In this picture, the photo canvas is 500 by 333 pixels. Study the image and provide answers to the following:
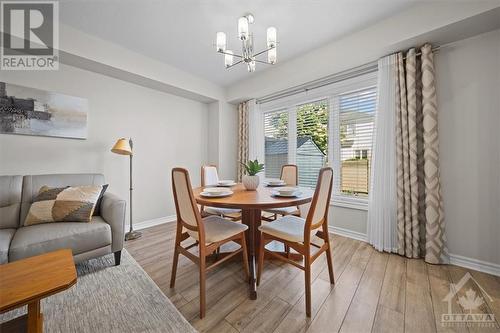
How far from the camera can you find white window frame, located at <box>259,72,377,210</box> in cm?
260

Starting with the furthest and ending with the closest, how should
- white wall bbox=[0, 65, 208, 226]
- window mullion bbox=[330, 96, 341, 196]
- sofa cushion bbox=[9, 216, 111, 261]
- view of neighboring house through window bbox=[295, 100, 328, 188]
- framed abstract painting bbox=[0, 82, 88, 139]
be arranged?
view of neighboring house through window bbox=[295, 100, 328, 188] < window mullion bbox=[330, 96, 341, 196] < white wall bbox=[0, 65, 208, 226] < framed abstract painting bbox=[0, 82, 88, 139] < sofa cushion bbox=[9, 216, 111, 261]

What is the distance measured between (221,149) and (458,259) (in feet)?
11.5

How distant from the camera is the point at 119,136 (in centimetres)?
286

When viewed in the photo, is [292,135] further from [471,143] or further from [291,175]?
[471,143]

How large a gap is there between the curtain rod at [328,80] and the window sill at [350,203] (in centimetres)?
170

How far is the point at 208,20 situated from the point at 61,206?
2.41 m

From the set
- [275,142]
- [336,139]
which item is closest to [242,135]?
[275,142]

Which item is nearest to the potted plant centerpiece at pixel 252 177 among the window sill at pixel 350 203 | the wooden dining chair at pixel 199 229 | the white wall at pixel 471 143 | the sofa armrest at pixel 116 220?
the wooden dining chair at pixel 199 229

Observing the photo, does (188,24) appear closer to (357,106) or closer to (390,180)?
(357,106)

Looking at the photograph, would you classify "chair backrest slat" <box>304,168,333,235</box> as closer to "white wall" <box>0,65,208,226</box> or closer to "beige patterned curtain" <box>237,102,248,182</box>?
"beige patterned curtain" <box>237,102,248,182</box>

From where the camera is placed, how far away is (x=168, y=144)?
11.2ft

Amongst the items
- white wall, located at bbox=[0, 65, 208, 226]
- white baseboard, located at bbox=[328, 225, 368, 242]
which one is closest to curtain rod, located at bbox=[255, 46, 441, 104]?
white wall, located at bbox=[0, 65, 208, 226]

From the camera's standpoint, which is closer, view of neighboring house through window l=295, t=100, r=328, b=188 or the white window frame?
the white window frame

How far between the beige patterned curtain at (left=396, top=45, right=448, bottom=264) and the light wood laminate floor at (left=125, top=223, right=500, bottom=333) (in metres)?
0.23
